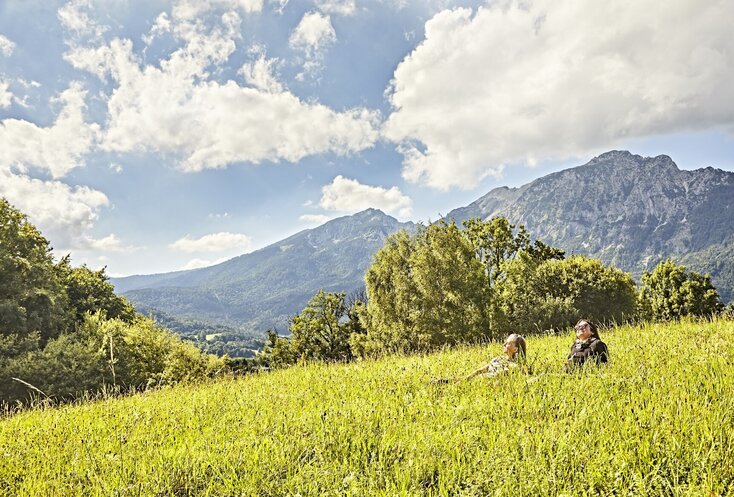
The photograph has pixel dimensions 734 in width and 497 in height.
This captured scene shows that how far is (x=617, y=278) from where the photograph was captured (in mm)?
51250

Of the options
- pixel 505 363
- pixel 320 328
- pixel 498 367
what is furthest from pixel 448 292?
pixel 320 328

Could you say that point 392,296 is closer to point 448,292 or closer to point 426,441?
point 448,292

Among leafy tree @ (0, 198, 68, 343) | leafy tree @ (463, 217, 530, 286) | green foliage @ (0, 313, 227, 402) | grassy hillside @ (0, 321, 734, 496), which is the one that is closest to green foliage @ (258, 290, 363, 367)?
green foliage @ (0, 313, 227, 402)

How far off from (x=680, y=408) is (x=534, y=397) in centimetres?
162

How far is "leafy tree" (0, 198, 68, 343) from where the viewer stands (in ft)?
106

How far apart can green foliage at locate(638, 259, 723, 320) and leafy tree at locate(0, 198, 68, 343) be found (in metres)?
72.5

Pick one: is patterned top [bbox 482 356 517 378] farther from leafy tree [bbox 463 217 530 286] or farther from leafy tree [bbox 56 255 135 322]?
leafy tree [bbox 56 255 135 322]

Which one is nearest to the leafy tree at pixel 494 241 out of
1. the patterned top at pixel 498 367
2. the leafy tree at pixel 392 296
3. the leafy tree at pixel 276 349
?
the leafy tree at pixel 392 296

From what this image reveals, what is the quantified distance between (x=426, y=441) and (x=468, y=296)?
30.4m

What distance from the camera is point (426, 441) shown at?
441 cm

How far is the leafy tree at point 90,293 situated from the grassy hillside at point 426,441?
48517 mm

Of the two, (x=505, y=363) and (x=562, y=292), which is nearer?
(x=505, y=363)

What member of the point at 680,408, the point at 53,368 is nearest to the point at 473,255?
the point at 680,408

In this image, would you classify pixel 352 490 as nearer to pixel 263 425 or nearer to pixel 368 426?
pixel 368 426
